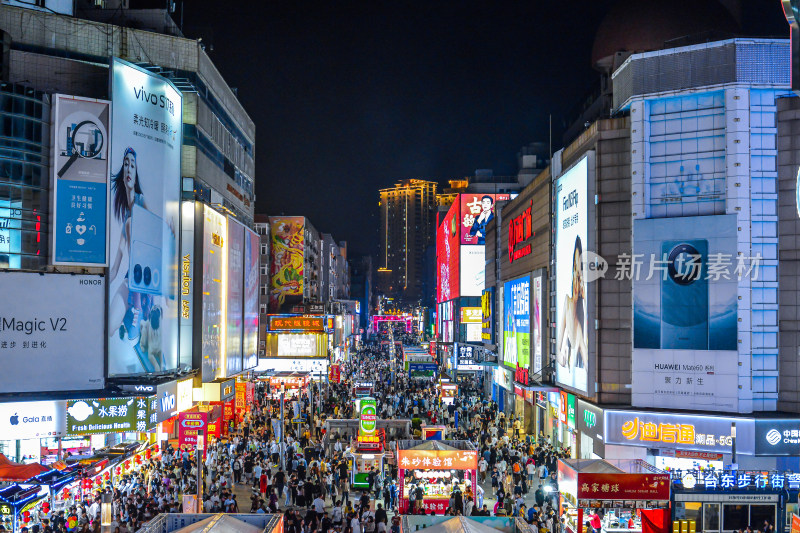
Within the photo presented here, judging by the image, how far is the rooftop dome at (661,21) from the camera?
36.8 metres

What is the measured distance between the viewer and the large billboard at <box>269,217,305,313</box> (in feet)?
267

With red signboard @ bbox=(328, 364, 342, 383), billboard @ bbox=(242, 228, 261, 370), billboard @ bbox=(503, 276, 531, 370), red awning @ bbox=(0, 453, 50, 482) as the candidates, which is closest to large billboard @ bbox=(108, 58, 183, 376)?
red awning @ bbox=(0, 453, 50, 482)

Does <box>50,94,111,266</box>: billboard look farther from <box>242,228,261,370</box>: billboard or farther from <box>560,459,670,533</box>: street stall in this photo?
<box>560,459,670,533</box>: street stall

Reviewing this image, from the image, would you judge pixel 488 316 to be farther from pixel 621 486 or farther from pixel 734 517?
pixel 621 486

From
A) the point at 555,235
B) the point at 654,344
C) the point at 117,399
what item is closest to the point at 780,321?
the point at 654,344

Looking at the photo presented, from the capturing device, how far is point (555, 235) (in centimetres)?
3619

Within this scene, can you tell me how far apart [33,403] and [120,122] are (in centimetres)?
1198

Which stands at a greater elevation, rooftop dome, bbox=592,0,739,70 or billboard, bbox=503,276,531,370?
rooftop dome, bbox=592,0,739,70

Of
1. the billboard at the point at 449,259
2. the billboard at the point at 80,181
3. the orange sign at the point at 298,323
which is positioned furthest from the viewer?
the billboard at the point at 449,259

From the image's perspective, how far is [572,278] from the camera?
105ft

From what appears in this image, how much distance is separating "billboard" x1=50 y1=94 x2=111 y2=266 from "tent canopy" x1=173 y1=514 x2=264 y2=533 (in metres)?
18.2

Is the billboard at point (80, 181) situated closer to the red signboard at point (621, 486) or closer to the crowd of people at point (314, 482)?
the crowd of people at point (314, 482)

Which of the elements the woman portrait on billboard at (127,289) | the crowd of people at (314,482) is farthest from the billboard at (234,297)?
the woman portrait on billboard at (127,289)

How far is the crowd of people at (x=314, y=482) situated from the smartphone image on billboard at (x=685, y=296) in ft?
24.1
